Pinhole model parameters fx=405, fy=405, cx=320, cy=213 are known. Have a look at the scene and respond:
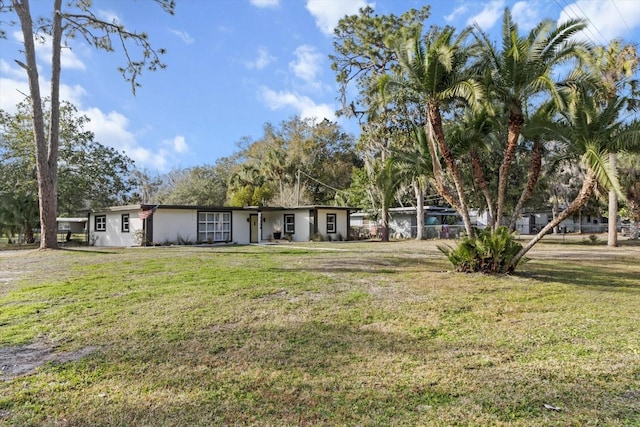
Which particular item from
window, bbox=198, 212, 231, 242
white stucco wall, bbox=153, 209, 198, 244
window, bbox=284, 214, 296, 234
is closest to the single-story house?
window, bbox=284, 214, 296, 234

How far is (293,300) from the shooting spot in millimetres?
6453

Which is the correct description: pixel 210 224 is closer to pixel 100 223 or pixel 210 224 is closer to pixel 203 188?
pixel 100 223

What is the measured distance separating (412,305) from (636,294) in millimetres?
4309

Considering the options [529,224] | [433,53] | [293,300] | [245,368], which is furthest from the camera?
[529,224]

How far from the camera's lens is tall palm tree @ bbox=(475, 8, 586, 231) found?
8227 millimetres

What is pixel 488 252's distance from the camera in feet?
29.7

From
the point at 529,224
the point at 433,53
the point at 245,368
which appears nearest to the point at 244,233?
the point at 433,53

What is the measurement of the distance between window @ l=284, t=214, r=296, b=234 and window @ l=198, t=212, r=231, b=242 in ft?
13.8

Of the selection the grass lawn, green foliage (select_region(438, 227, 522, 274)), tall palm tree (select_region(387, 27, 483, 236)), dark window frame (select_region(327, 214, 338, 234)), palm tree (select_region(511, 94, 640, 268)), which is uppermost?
tall palm tree (select_region(387, 27, 483, 236))

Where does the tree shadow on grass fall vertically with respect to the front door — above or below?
below

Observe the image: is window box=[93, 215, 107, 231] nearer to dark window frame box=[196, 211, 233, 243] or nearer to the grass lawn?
dark window frame box=[196, 211, 233, 243]

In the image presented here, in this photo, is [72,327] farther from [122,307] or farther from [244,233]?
[244,233]

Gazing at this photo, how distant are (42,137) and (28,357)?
15828 millimetres

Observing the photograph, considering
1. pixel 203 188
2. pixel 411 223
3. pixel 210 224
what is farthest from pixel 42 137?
pixel 203 188
